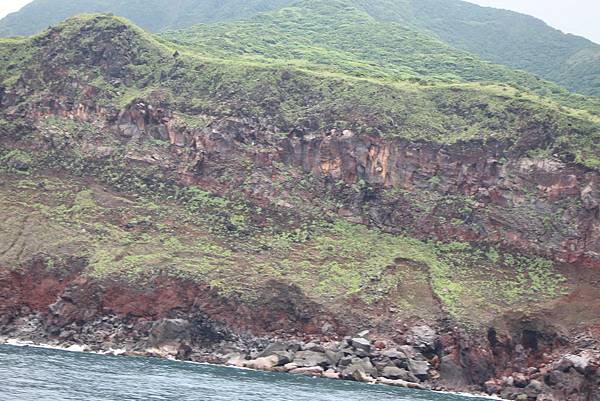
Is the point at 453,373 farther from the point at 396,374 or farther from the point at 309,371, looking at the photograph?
the point at 309,371

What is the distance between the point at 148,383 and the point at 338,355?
2628cm

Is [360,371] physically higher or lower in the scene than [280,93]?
lower

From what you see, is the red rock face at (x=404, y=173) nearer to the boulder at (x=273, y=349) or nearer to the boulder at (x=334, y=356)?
the boulder at (x=334, y=356)

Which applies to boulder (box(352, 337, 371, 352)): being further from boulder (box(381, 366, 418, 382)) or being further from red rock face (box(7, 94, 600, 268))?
red rock face (box(7, 94, 600, 268))

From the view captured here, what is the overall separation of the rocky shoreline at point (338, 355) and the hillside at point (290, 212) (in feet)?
0.99

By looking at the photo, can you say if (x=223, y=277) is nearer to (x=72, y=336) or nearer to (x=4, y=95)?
(x=72, y=336)

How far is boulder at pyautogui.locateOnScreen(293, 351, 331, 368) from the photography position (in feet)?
282

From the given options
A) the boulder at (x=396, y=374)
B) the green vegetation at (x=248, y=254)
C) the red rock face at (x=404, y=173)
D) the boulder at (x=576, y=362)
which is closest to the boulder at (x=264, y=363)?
the green vegetation at (x=248, y=254)

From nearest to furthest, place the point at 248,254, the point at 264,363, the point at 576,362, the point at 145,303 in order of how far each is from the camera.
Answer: the point at 576,362
the point at 264,363
the point at 145,303
the point at 248,254

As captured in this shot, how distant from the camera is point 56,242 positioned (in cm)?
9875

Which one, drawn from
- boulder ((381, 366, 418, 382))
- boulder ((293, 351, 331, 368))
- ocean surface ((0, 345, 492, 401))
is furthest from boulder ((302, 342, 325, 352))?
ocean surface ((0, 345, 492, 401))

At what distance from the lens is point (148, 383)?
6538 cm

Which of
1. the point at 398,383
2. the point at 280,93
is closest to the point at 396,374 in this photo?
the point at 398,383

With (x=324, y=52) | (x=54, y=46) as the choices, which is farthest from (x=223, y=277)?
(x=324, y=52)
